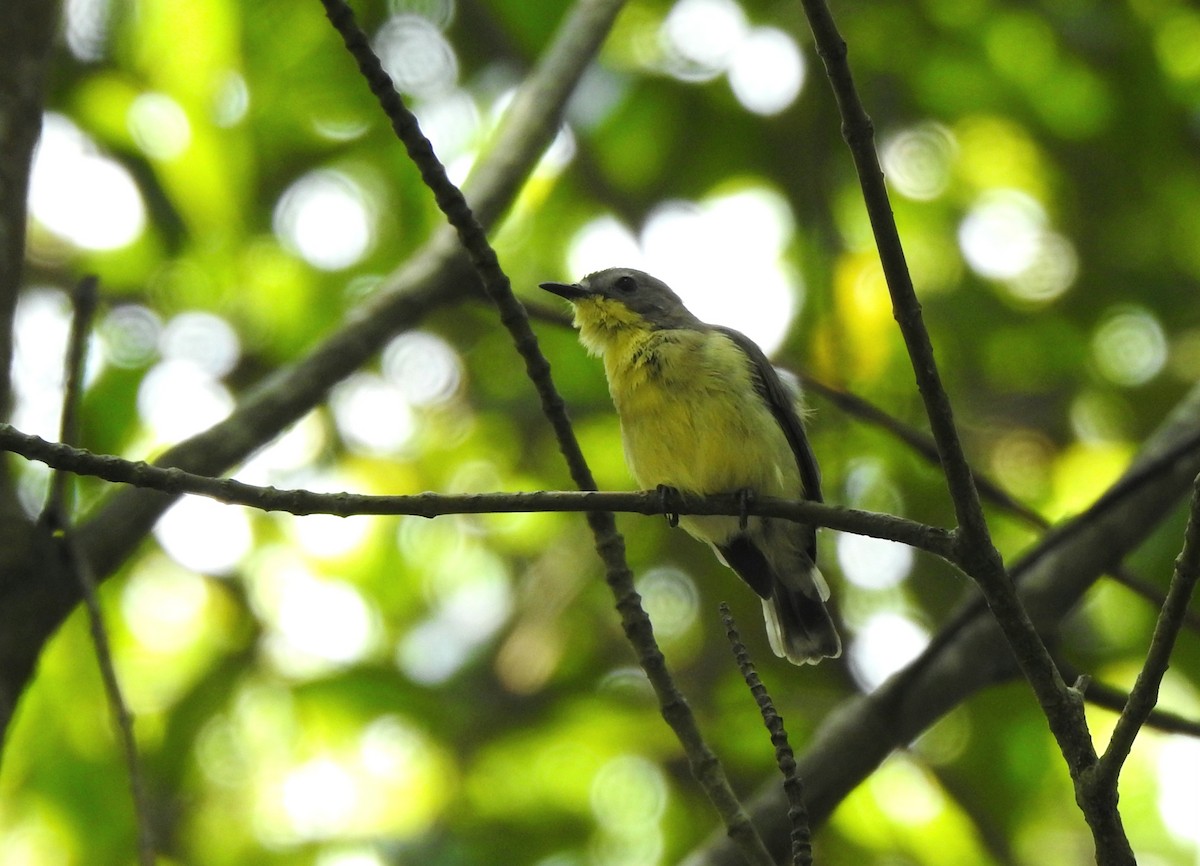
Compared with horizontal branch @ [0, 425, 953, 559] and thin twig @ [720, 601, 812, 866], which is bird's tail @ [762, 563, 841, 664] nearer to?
thin twig @ [720, 601, 812, 866]

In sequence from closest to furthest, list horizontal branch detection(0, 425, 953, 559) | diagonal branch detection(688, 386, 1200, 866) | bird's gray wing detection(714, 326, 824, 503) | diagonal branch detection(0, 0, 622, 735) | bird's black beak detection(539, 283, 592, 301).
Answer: horizontal branch detection(0, 425, 953, 559) < diagonal branch detection(0, 0, 622, 735) < diagonal branch detection(688, 386, 1200, 866) < bird's gray wing detection(714, 326, 824, 503) < bird's black beak detection(539, 283, 592, 301)

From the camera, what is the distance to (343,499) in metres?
2.77

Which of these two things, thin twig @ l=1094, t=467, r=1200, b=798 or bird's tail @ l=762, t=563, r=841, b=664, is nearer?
thin twig @ l=1094, t=467, r=1200, b=798

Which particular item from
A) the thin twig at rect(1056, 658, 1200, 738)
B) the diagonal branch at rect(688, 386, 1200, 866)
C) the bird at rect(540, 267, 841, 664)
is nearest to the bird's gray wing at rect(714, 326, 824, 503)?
the bird at rect(540, 267, 841, 664)

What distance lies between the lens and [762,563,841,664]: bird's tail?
5320 mm

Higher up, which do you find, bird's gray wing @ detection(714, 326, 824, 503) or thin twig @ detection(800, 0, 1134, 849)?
bird's gray wing @ detection(714, 326, 824, 503)

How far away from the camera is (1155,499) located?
14.4 ft

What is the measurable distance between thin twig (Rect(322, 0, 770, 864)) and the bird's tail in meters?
1.82

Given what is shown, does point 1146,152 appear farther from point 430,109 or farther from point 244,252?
point 244,252

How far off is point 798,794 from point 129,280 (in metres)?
4.74

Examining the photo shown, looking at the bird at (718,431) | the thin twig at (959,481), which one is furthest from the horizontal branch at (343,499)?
the bird at (718,431)

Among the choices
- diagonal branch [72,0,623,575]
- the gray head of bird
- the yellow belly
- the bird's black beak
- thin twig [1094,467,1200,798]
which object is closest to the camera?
thin twig [1094,467,1200,798]

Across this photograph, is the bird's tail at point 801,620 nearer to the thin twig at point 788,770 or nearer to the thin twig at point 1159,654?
the thin twig at point 788,770

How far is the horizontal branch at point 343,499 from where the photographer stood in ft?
8.71
